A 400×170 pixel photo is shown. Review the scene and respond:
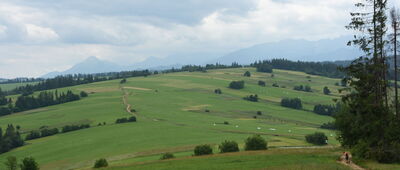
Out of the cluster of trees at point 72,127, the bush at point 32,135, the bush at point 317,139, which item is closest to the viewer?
the bush at point 317,139

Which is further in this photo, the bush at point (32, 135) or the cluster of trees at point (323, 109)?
the cluster of trees at point (323, 109)

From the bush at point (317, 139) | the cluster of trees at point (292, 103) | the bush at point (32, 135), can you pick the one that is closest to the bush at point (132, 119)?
the bush at point (32, 135)

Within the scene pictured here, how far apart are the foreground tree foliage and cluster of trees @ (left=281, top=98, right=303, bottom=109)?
14217 cm

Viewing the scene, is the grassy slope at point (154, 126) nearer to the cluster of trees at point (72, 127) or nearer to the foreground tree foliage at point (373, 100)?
the cluster of trees at point (72, 127)

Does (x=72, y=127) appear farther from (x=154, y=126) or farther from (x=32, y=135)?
(x=154, y=126)

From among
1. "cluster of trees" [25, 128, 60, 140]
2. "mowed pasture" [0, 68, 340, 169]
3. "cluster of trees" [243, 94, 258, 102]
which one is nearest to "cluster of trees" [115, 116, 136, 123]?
"mowed pasture" [0, 68, 340, 169]

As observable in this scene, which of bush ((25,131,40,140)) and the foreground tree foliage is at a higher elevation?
the foreground tree foliage

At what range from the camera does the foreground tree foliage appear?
41.8m

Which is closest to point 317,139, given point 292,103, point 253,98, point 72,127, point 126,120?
point 126,120

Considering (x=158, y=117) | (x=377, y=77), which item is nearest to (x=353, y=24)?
(x=377, y=77)

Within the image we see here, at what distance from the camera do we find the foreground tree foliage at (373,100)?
41.8 m

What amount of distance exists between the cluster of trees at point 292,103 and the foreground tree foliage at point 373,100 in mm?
142175

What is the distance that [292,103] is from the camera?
611 ft

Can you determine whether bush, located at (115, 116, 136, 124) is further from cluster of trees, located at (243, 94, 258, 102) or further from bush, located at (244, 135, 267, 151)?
cluster of trees, located at (243, 94, 258, 102)
